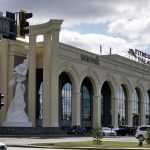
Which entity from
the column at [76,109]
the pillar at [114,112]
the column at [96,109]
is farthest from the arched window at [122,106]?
the column at [76,109]

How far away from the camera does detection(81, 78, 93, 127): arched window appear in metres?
92.7

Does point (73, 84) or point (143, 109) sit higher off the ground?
point (73, 84)

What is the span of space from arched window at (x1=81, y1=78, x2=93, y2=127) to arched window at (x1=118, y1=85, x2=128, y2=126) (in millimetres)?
9882

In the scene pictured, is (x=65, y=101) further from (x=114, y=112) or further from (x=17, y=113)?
(x=17, y=113)

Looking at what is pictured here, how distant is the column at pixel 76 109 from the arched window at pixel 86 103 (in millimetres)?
7063

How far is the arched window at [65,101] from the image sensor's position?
8738 centimetres

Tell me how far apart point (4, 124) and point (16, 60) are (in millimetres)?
13637

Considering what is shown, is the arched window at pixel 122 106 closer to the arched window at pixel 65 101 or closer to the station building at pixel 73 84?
the station building at pixel 73 84

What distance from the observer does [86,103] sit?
93938 millimetres

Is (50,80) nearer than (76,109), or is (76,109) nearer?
(50,80)

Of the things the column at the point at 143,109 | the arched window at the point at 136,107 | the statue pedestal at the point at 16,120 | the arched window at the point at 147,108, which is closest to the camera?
the statue pedestal at the point at 16,120

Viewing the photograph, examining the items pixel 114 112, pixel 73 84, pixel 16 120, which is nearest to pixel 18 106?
pixel 16 120

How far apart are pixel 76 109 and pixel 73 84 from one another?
4.21m

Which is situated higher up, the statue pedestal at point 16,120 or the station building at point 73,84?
the station building at point 73,84
